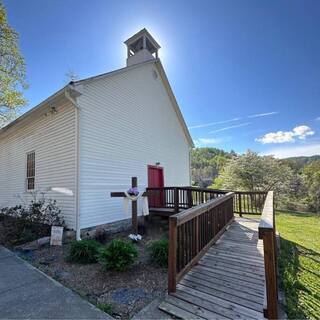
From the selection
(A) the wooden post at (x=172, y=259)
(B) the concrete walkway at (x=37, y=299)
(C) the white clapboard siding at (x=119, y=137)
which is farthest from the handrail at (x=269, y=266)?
(C) the white clapboard siding at (x=119, y=137)

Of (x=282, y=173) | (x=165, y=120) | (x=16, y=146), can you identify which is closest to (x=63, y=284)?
(x=16, y=146)

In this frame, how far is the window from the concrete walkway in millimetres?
5208

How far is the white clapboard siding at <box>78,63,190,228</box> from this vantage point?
22.2 ft

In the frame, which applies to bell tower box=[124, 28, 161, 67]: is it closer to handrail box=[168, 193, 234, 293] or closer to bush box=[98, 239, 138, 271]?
handrail box=[168, 193, 234, 293]

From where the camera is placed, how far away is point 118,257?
392 centimetres

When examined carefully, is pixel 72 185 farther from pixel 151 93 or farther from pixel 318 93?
pixel 318 93

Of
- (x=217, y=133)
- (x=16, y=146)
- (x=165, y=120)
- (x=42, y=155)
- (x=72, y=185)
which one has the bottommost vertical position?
(x=72, y=185)

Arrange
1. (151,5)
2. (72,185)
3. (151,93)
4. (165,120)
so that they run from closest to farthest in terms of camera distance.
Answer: (72,185) < (151,5) < (151,93) < (165,120)

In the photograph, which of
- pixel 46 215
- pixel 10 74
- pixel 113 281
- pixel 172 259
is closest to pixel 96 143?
pixel 46 215

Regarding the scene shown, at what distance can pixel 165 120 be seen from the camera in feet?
38.1

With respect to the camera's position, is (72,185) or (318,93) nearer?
(72,185)

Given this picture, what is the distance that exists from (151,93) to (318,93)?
32.6 feet

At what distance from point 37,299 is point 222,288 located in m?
2.67

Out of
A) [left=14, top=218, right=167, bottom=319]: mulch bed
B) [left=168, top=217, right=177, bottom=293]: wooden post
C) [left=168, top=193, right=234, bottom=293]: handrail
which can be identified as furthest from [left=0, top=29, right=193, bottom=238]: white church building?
[left=168, top=217, right=177, bottom=293]: wooden post
